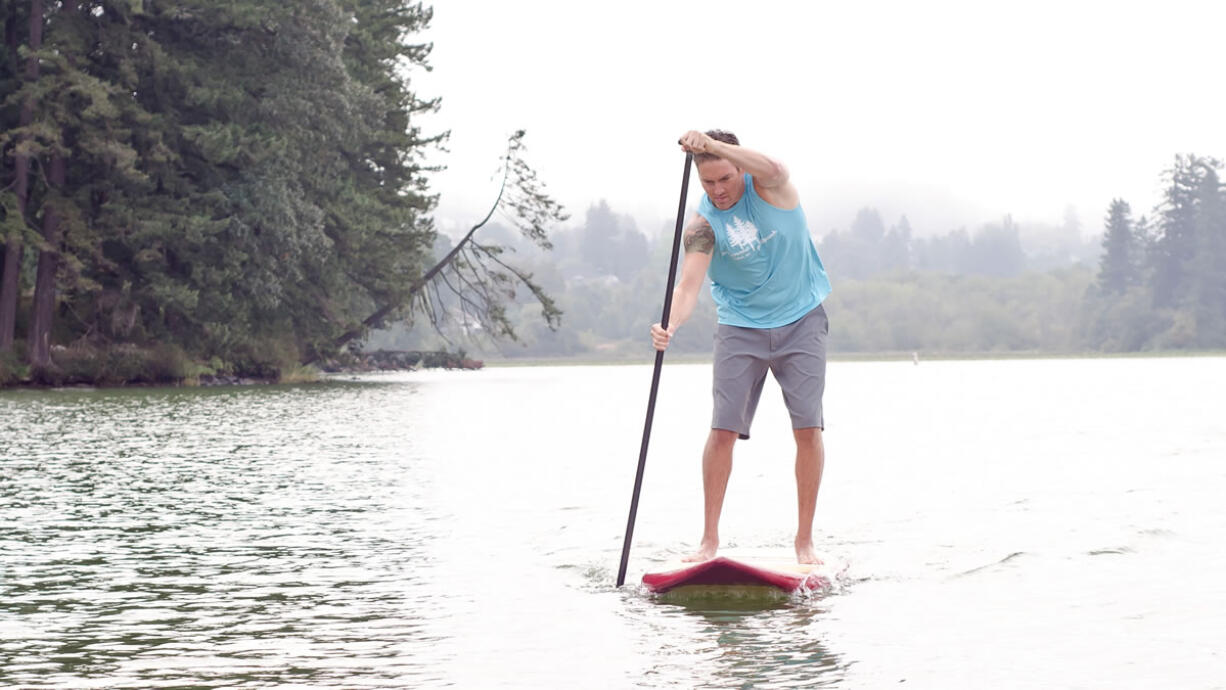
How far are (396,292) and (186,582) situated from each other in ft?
142

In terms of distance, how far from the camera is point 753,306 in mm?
7527

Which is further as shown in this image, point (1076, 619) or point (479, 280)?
point (479, 280)

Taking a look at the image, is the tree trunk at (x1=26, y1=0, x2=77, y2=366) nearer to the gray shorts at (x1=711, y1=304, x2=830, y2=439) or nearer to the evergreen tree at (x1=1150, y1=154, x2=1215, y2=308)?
the gray shorts at (x1=711, y1=304, x2=830, y2=439)

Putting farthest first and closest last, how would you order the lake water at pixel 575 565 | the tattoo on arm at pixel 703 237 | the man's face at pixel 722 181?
the tattoo on arm at pixel 703 237 → the man's face at pixel 722 181 → the lake water at pixel 575 565

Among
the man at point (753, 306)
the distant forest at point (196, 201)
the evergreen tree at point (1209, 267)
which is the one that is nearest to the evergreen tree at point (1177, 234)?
the evergreen tree at point (1209, 267)

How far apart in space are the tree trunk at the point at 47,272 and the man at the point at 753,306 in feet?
111

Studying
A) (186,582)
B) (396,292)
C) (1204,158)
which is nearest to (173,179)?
(396,292)

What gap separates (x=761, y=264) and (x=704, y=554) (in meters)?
1.50

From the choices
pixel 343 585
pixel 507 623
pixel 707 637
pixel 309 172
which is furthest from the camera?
pixel 309 172

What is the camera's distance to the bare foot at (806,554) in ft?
24.3

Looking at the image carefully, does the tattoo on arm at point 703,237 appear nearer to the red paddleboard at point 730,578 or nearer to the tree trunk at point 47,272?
the red paddleboard at point 730,578

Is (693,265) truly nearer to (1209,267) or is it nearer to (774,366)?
(774,366)

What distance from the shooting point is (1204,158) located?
471 feet

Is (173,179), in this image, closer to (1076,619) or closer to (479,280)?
(479,280)
